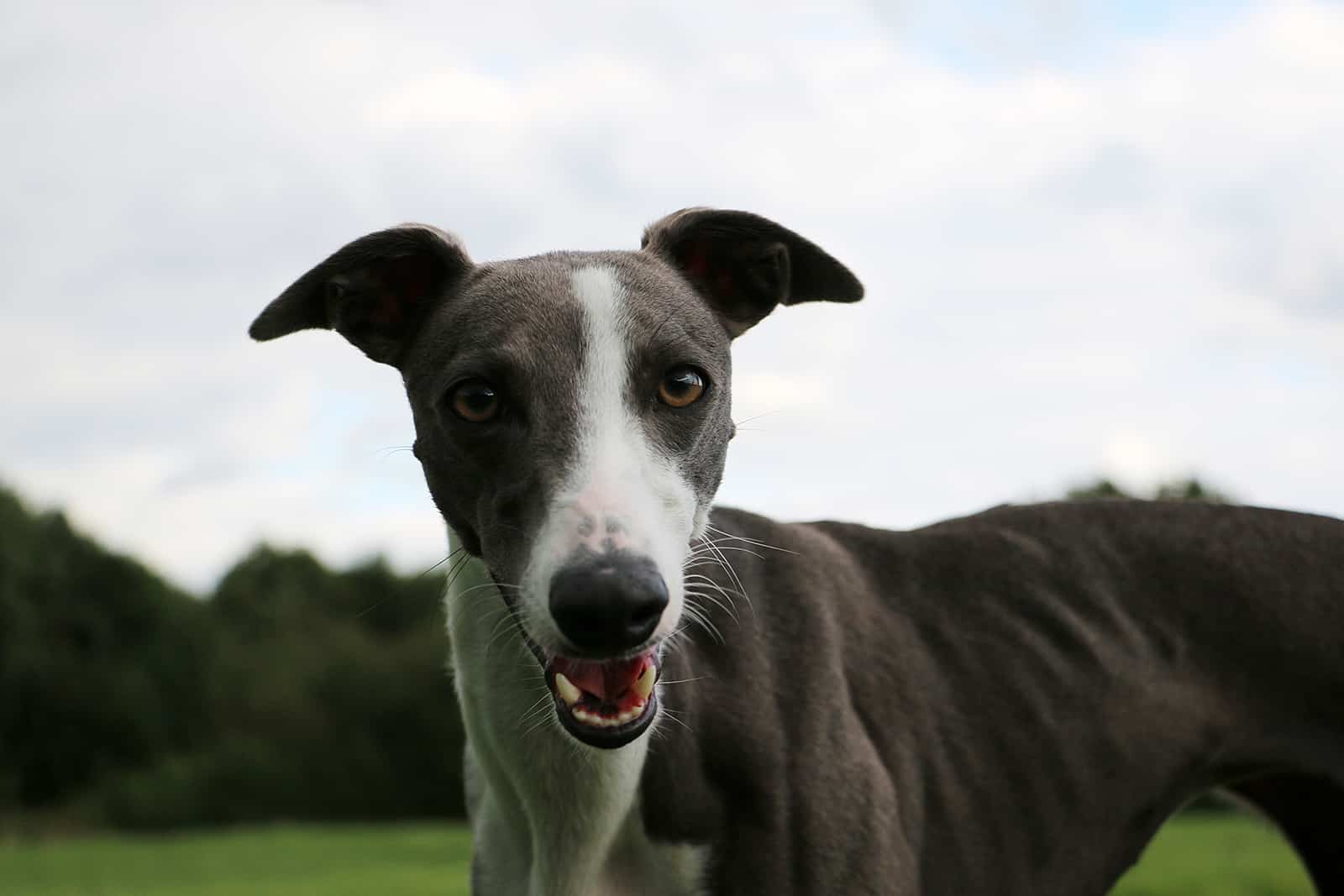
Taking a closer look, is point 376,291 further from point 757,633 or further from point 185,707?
point 185,707

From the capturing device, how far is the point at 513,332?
169 inches

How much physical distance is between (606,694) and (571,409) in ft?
2.81

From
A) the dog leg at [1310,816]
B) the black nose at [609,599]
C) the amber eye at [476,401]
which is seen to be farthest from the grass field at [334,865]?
the amber eye at [476,401]

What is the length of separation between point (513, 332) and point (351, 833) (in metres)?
29.3

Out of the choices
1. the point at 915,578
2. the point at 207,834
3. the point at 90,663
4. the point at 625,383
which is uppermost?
the point at 625,383

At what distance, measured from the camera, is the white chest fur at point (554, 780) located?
4.58m

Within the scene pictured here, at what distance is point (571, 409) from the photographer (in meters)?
4.09

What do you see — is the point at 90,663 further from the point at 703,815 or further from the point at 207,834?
the point at 703,815

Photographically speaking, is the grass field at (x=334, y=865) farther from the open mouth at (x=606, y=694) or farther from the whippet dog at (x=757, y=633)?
the open mouth at (x=606, y=694)

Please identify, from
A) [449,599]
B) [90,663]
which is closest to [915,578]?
[449,599]

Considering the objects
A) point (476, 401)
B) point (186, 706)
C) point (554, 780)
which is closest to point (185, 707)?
point (186, 706)

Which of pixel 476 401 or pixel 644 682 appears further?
pixel 476 401

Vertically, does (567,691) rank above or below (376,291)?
below

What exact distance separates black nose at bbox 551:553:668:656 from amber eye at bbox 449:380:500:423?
2.55 ft
